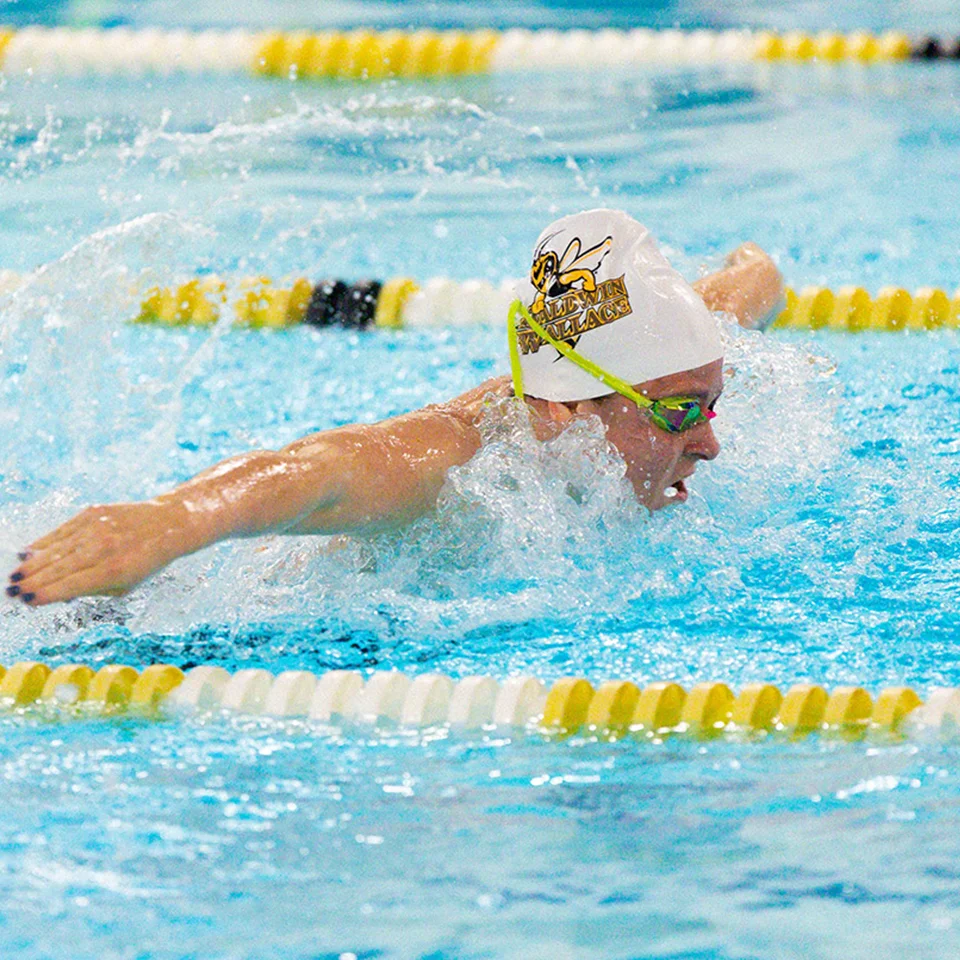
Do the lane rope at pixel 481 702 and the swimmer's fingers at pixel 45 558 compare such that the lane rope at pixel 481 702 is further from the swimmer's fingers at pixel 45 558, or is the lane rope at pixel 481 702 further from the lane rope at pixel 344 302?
the lane rope at pixel 344 302

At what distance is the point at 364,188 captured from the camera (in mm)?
5637

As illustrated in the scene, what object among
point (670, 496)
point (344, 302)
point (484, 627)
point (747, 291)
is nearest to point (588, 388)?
point (670, 496)

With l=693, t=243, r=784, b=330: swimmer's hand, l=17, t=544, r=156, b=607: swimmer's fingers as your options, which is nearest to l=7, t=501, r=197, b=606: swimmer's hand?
l=17, t=544, r=156, b=607: swimmer's fingers

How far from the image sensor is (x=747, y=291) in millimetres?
3580

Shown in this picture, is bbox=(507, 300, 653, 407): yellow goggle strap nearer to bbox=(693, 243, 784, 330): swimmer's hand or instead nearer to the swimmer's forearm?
the swimmer's forearm

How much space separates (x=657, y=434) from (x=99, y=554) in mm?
1064

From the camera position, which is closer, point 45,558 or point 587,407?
point 45,558

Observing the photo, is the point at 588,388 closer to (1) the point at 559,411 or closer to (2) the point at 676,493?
(1) the point at 559,411

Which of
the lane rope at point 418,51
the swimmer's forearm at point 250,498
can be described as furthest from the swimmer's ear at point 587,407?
the lane rope at point 418,51

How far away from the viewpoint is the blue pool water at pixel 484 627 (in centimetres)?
190

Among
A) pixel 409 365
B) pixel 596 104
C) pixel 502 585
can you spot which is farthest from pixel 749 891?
pixel 596 104

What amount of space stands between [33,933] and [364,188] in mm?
4080

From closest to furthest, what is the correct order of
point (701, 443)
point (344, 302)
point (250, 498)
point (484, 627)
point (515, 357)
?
point (250, 498) < point (484, 627) < point (701, 443) < point (515, 357) < point (344, 302)

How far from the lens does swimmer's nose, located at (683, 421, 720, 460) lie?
108 inches
